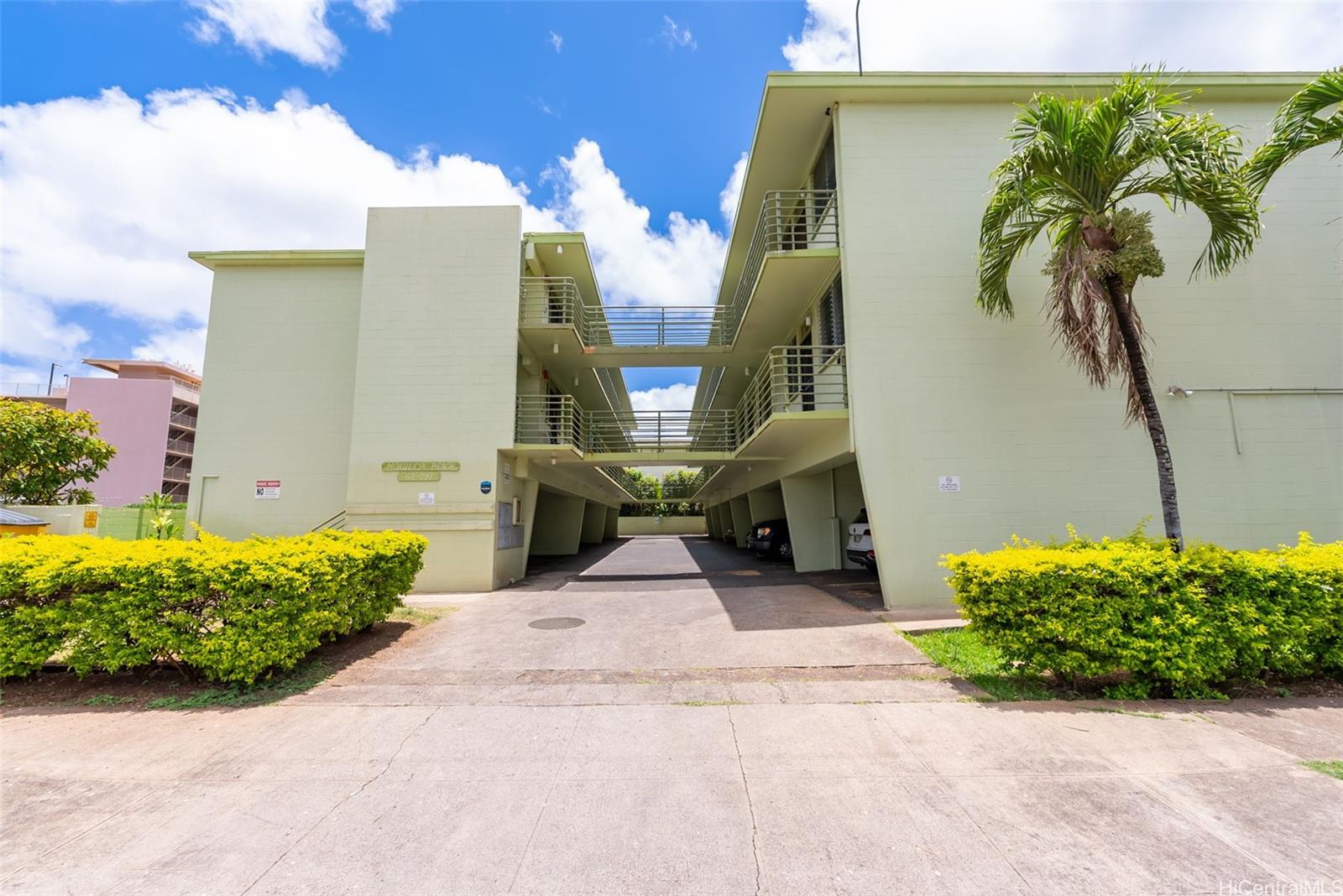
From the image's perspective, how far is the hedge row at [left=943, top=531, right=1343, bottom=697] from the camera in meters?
4.66

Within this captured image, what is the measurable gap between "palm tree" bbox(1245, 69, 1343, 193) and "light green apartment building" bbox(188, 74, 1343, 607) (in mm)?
2676

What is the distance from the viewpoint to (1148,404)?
651 centimetres

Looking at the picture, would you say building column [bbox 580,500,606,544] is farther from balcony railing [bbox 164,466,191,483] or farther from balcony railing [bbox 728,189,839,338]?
balcony railing [bbox 164,466,191,483]

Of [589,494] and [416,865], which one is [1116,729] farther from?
[589,494]

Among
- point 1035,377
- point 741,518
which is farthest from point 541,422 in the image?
point 741,518

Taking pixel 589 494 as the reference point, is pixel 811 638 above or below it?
below

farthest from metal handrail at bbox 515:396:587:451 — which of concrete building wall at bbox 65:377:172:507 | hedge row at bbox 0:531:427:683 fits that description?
concrete building wall at bbox 65:377:172:507

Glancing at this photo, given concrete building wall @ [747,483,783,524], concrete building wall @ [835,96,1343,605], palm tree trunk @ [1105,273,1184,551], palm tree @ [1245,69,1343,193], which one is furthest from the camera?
concrete building wall @ [747,483,783,524]

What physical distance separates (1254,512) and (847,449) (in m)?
6.48

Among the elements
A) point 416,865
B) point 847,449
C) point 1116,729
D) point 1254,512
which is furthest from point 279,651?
point 1254,512

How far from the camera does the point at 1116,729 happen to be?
4098 millimetres

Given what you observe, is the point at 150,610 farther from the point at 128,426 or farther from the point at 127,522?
the point at 128,426

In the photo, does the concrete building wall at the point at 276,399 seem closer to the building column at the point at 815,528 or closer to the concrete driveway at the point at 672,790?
the concrete driveway at the point at 672,790

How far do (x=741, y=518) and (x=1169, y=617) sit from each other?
20.9m
